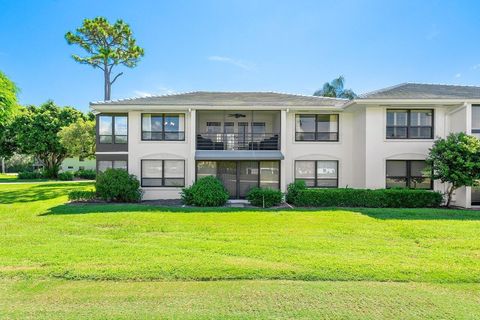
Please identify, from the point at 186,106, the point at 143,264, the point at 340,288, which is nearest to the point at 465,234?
the point at 340,288

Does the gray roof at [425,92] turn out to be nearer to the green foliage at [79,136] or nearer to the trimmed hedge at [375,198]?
the trimmed hedge at [375,198]

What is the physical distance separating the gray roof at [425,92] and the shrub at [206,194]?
32.5 feet

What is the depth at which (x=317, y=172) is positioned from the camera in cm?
1755

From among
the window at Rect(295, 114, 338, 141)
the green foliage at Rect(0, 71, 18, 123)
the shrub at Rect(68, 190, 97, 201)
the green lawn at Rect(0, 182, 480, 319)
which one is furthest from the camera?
the window at Rect(295, 114, 338, 141)

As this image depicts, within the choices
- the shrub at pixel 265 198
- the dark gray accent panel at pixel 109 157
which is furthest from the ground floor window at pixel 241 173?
the dark gray accent panel at pixel 109 157

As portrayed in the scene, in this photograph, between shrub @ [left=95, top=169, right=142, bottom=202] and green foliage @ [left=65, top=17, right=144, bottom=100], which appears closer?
shrub @ [left=95, top=169, right=142, bottom=202]

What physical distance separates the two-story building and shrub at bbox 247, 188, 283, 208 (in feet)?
7.66

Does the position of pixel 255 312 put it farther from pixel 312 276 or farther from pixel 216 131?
pixel 216 131

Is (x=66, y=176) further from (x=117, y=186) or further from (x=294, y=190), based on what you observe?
(x=294, y=190)

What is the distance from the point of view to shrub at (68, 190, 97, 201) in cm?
1552

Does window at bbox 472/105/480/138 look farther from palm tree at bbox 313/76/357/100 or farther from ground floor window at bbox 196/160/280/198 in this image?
palm tree at bbox 313/76/357/100

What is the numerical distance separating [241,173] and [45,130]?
3296cm

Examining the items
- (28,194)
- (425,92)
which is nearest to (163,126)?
(28,194)

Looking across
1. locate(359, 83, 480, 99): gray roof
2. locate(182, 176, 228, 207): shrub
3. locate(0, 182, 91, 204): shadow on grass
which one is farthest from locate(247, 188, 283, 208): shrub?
locate(0, 182, 91, 204): shadow on grass
